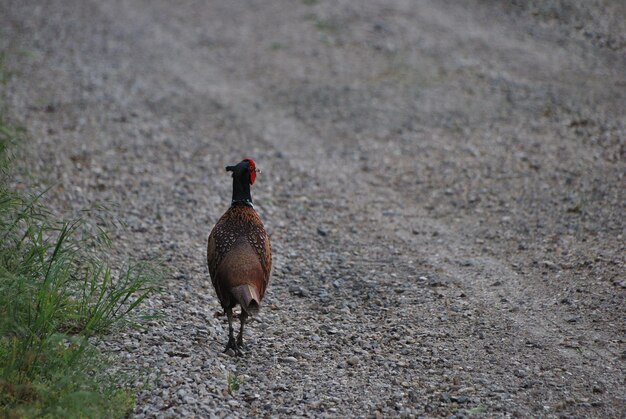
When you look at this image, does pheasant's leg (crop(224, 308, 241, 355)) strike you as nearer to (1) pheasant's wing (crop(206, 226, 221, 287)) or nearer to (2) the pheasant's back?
(2) the pheasant's back

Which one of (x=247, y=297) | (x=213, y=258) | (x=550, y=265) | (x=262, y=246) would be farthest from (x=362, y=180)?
(x=247, y=297)

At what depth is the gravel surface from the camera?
5.70 m

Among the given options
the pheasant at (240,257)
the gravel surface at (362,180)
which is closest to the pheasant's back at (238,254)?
the pheasant at (240,257)

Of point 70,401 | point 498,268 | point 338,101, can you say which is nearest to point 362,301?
point 498,268

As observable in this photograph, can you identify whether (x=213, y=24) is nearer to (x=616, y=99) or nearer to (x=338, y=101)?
(x=338, y=101)

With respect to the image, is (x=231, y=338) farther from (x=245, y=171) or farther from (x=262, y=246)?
(x=245, y=171)

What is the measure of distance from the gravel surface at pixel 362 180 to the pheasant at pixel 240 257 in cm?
52

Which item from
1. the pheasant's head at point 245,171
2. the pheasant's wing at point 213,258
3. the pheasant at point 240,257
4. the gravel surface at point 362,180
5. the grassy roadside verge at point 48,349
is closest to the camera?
the grassy roadside verge at point 48,349

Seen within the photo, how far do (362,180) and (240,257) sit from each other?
4.56 m

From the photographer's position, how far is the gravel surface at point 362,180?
5695mm

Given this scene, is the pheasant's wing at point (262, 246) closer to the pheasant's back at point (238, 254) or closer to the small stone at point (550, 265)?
the pheasant's back at point (238, 254)

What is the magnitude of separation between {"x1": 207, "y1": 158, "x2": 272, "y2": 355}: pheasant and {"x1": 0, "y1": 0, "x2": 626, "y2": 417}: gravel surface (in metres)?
0.52

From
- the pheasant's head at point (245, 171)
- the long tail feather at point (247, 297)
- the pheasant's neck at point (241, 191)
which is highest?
the pheasant's head at point (245, 171)

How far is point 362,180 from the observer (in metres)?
10.3
